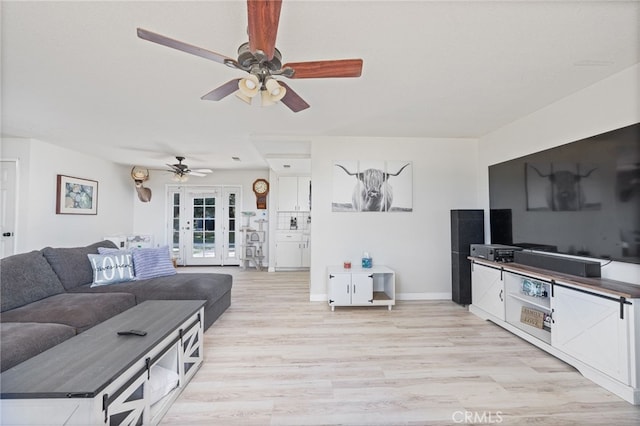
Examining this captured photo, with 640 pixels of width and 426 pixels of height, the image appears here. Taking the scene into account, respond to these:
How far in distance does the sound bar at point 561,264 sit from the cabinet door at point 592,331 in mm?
207

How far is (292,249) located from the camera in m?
6.26

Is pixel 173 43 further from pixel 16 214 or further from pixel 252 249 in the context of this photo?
pixel 252 249

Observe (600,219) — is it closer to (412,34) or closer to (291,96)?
(412,34)

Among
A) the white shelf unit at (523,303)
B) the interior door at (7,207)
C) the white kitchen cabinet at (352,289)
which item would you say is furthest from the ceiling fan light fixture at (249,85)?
the interior door at (7,207)

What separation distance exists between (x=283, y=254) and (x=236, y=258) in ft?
4.58

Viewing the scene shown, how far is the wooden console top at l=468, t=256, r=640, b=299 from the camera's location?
1.81 metres

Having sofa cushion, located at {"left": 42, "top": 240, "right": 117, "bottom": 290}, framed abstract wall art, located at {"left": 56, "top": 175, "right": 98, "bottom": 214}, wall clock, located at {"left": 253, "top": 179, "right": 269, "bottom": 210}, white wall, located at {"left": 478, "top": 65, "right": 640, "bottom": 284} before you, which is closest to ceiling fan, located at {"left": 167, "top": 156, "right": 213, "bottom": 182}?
wall clock, located at {"left": 253, "top": 179, "right": 269, "bottom": 210}

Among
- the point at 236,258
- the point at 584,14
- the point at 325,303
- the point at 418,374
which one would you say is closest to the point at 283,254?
the point at 236,258

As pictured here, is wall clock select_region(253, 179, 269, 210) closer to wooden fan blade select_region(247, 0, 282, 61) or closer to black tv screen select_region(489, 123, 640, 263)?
black tv screen select_region(489, 123, 640, 263)

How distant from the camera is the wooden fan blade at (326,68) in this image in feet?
5.34

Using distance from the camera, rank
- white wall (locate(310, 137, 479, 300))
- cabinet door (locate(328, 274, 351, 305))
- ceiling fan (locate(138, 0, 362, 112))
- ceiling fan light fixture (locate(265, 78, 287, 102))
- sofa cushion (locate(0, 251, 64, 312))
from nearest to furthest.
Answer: ceiling fan (locate(138, 0, 362, 112)) → ceiling fan light fixture (locate(265, 78, 287, 102)) → sofa cushion (locate(0, 251, 64, 312)) → cabinet door (locate(328, 274, 351, 305)) → white wall (locate(310, 137, 479, 300))

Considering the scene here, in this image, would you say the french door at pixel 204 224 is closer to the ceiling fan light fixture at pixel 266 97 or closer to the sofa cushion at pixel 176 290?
the sofa cushion at pixel 176 290

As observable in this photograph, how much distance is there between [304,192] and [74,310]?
4.62m

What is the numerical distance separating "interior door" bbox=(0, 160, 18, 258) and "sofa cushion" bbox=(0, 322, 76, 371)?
3.14 m
